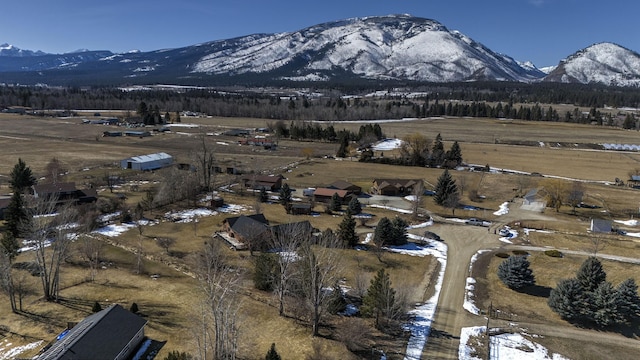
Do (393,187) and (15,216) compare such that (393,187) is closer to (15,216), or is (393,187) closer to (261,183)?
(261,183)

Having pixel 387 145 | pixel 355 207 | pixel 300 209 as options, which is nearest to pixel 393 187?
pixel 355 207

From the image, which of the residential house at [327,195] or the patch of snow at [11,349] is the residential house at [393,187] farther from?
the patch of snow at [11,349]

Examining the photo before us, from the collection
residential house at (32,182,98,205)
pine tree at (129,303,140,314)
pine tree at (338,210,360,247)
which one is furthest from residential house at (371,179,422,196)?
pine tree at (129,303,140,314)

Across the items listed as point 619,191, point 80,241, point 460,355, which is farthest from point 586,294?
point 619,191

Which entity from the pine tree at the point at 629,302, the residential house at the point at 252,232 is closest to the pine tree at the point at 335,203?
the residential house at the point at 252,232

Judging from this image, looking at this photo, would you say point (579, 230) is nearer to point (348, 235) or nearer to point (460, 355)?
point (348, 235)

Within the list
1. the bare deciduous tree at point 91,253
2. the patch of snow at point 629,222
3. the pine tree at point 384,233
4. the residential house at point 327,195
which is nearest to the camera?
the bare deciduous tree at point 91,253
